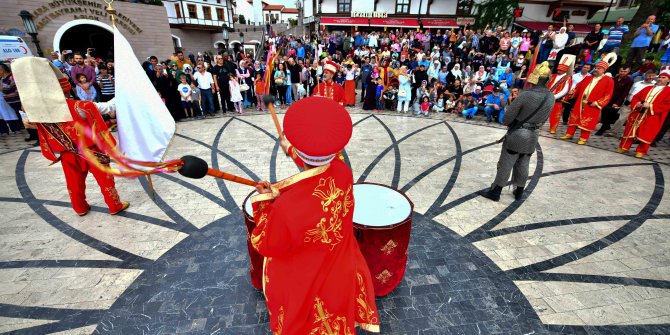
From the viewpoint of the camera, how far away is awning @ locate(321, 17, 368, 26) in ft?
93.5

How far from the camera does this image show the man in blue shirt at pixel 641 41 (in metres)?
10.2

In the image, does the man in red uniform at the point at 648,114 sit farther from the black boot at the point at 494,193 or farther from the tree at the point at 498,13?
the tree at the point at 498,13

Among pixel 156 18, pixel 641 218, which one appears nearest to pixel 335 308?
pixel 641 218

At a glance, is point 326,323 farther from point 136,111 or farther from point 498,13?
point 498,13

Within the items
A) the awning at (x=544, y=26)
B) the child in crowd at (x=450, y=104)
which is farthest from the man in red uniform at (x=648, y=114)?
the awning at (x=544, y=26)

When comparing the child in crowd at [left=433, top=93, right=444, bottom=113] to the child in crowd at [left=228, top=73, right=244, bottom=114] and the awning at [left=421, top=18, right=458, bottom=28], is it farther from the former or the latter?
the awning at [left=421, top=18, right=458, bottom=28]

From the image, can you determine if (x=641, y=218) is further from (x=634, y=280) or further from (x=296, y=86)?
(x=296, y=86)

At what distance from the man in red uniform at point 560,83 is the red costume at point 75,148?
26.8ft

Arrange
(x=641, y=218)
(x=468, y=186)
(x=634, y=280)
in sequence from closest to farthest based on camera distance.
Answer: (x=634, y=280) → (x=641, y=218) → (x=468, y=186)

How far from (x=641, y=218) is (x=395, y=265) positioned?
454 centimetres

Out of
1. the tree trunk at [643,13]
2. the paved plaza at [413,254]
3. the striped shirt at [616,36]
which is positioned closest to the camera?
the paved plaza at [413,254]

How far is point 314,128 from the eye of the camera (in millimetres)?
1418

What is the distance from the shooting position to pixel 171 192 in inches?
203

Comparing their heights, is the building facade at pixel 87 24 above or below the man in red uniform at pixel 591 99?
above
